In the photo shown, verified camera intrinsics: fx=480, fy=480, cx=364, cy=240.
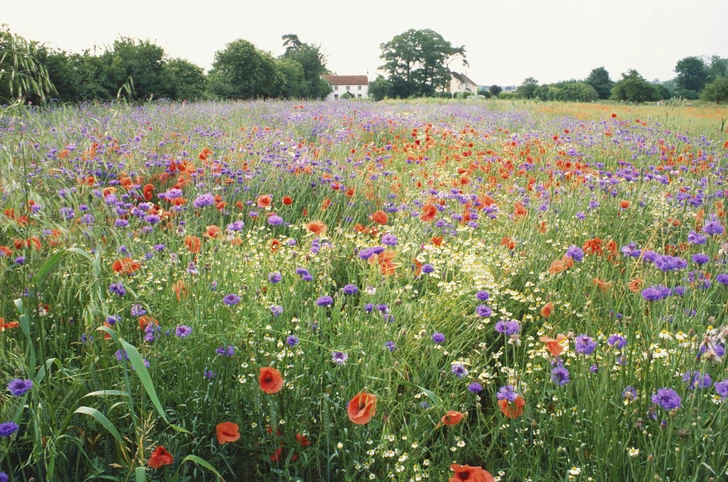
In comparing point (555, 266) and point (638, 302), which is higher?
point (555, 266)

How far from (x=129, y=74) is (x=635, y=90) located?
39126mm

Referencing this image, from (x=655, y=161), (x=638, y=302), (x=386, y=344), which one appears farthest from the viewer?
(x=655, y=161)

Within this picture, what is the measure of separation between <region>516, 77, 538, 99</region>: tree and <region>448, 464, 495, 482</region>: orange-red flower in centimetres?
5824

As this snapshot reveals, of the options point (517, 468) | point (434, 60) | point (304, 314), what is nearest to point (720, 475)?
point (517, 468)

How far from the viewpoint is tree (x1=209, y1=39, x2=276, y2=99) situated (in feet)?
101

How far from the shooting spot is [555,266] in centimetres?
225

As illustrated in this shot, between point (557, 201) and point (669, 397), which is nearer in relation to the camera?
point (669, 397)

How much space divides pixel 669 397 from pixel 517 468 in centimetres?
54

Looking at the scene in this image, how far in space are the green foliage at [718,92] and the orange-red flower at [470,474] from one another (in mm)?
30743

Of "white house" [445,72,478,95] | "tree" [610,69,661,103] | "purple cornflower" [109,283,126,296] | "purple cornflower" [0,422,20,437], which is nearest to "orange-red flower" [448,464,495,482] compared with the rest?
"purple cornflower" [0,422,20,437]

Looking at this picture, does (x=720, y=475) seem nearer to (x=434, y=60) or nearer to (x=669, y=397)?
(x=669, y=397)

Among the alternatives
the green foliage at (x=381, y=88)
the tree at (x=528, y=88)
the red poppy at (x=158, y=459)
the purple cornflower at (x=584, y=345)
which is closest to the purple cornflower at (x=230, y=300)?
the red poppy at (x=158, y=459)

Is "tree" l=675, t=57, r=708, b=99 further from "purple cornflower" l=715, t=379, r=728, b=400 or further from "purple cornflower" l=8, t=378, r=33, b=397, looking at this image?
"purple cornflower" l=8, t=378, r=33, b=397

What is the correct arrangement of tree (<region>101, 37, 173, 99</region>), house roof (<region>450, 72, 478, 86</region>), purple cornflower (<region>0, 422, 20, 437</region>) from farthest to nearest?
house roof (<region>450, 72, 478, 86</region>), tree (<region>101, 37, 173, 99</region>), purple cornflower (<region>0, 422, 20, 437</region>)
